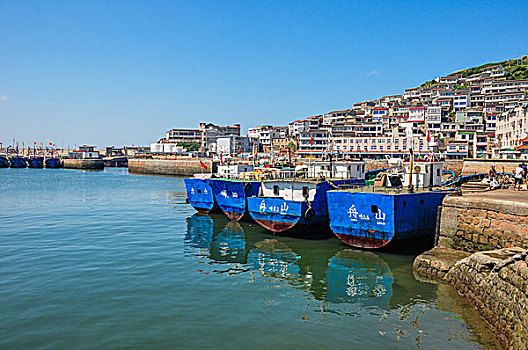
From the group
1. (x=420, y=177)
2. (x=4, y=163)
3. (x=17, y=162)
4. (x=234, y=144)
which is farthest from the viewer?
(x=234, y=144)

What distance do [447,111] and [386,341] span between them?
112 metres

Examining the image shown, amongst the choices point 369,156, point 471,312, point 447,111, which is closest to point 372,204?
point 471,312

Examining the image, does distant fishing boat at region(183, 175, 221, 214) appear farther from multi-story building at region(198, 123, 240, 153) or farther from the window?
multi-story building at region(198, 123, 240, 153)

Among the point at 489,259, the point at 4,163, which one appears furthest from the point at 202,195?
the point at 4,163

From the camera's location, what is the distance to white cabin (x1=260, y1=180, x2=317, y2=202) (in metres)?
25.1

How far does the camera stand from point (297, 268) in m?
18.8

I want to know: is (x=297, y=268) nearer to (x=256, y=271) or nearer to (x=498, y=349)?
(x=256, y=271)

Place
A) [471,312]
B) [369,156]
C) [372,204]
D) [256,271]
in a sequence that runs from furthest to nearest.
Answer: [369,156]
[372,204]
[256,271]
[471,312]

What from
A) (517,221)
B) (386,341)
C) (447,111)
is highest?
(447,111)

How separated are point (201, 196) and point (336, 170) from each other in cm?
1179

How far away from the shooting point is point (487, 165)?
160 ft

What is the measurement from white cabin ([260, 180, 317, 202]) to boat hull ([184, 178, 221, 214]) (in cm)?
751

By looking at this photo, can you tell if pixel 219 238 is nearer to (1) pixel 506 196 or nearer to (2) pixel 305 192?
(2) pixel 305 192

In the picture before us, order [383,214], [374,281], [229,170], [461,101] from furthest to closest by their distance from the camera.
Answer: [461,101] < [229,170] < [383,214] < [374,281]
